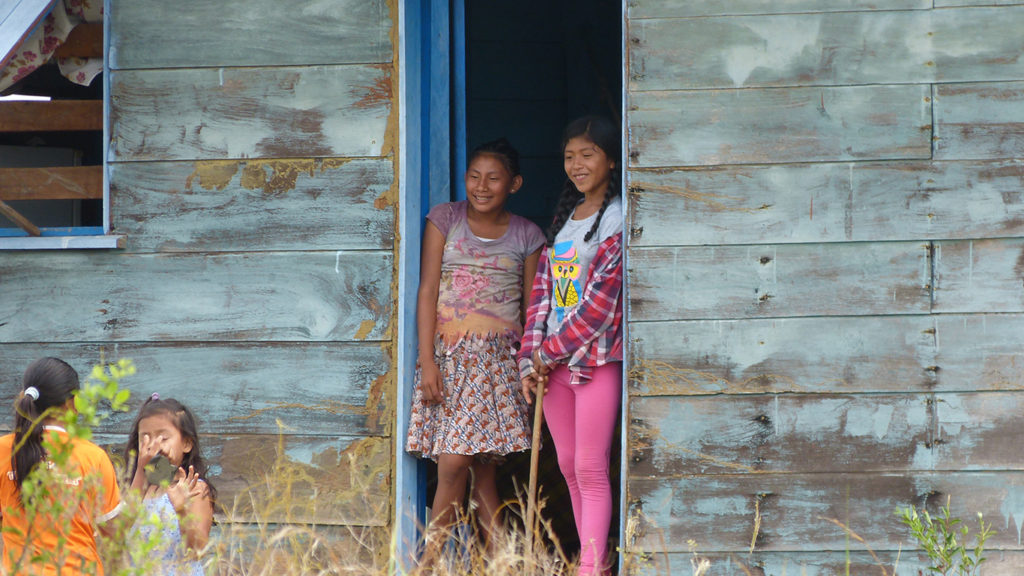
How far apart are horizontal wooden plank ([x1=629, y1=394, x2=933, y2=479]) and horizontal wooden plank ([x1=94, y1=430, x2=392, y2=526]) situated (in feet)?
2.90

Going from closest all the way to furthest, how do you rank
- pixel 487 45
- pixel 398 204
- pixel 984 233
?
pixel 984 233 → pixel 398 204 → pixel 487 45

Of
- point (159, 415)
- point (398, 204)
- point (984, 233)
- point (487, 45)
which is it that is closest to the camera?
point (159, 415)

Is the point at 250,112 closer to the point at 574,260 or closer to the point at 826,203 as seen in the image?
the point at 574,260

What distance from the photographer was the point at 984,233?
3297 millimetres

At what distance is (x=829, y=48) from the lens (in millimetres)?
3344

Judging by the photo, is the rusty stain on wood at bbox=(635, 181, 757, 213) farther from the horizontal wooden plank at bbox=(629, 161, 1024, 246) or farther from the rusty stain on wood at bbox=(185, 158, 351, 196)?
the rusty stain on wood at bbox=(185, 158, 351, 196)

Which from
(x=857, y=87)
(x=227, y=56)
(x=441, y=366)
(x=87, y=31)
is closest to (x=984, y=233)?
(x=857, y=87)

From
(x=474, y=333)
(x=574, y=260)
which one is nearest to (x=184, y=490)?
(x=474, y=333)

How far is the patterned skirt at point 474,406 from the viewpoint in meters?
3.57

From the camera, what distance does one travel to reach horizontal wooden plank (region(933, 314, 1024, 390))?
329 centimetres

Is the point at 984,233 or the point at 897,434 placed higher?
the point at 984,233

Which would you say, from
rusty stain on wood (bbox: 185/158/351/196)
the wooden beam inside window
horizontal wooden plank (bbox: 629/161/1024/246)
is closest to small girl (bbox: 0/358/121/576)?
the wooden beam inside window

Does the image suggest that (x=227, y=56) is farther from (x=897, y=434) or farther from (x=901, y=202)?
(x=897, y=434)

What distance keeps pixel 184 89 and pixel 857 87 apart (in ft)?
7.53
